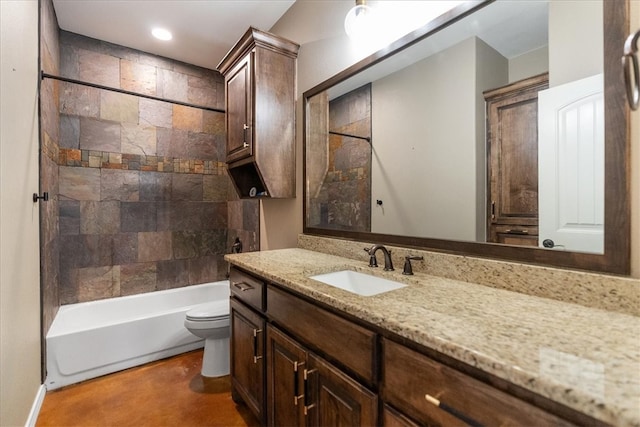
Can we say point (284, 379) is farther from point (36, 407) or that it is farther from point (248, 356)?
point (36, 407)

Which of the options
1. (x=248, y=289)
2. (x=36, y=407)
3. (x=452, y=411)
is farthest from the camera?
(x=36, y=407)

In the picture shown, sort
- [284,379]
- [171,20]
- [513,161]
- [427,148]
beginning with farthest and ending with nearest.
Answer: [171,20]
[427,148]
[284,379]
[513,161]

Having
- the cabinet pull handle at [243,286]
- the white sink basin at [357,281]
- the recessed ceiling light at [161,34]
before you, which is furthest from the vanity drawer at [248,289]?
the recessed ceiling light at [161,34]

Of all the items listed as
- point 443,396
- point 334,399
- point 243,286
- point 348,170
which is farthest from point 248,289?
point 443,396

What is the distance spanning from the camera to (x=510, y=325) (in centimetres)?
72

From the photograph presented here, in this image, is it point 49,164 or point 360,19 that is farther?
point 49,164

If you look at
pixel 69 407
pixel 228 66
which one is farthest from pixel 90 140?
pixel 69 407

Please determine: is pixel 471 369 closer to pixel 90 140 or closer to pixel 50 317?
pixel 50 317

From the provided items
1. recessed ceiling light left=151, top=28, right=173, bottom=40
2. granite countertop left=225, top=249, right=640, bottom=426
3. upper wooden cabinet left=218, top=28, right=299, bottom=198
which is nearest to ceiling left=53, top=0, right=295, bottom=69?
recessed ceiling light left=151, top=28, right=173, bottom=40

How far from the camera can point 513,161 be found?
1.07 meters

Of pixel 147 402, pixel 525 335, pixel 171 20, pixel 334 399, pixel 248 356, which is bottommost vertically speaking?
pixel 147 402

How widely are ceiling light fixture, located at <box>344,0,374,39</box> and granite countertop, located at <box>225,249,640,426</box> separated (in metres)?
1.34

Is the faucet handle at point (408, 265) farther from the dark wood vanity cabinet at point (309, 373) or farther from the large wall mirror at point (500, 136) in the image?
the dark wood vanity cabinet at point (309, 373)

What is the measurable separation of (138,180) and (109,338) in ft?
4.72
